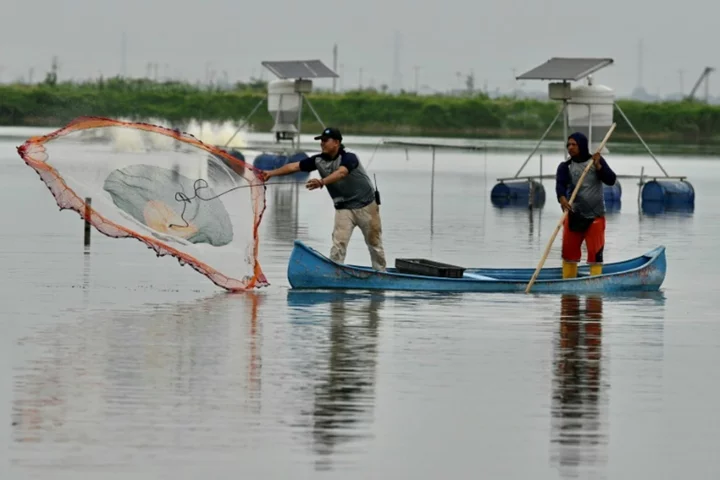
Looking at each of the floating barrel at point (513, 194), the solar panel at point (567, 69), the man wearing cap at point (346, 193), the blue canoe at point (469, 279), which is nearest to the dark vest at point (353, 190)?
the man wearing cap at point (346, 193)

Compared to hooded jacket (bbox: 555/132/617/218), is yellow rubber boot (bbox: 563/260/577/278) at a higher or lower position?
lower

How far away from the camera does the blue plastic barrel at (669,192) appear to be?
1670 inches

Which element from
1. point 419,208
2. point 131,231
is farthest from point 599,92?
point 131,231

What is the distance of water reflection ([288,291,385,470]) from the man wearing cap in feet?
1.98

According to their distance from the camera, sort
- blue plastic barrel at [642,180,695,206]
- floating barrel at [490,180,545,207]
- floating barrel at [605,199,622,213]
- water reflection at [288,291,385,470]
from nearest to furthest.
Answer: water reflection at [288,291,385,470] → floating barrel at [605,199,622,213] → floating barrel at [490,180,545,207] → blue plastic barrel at [642,180,695,206]

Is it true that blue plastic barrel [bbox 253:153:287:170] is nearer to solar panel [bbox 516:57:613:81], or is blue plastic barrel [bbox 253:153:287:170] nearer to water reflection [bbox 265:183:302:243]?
water reflection [bbox 265:183:302:243]

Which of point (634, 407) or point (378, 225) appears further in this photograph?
point (378, 225)

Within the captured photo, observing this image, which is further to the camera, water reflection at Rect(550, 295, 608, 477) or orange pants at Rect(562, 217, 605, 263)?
orange pants at Rect(562, 217, 605, 263)

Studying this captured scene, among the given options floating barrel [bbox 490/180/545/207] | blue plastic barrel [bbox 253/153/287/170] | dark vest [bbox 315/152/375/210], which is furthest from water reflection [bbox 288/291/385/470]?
blue plastic barrel [bbox 253/153/287/170]

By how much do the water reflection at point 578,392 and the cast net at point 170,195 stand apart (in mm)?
3710

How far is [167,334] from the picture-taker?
52.3 feet

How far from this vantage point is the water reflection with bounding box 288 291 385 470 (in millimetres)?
11492

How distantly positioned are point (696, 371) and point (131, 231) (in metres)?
7.21

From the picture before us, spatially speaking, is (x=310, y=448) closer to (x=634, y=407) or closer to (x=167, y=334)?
(x=634, y=407)
